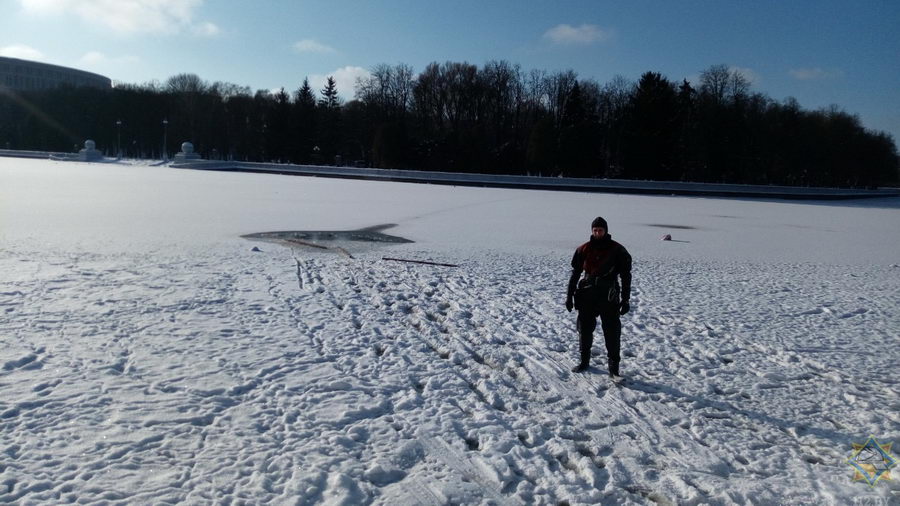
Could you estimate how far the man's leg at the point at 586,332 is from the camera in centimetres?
601

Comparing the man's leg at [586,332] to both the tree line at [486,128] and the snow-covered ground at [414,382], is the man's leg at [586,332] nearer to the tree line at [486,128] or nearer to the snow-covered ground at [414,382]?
the snow-covered ground at [414,382]

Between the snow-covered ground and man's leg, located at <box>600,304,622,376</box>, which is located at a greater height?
man's leg, located at <box>600,304,622,376</box>

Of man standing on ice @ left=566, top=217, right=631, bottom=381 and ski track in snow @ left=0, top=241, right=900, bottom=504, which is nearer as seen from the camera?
ski track in snow @ left=0, top=241, right=900, bottom=504

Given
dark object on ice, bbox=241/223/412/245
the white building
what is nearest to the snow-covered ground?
dark object on ice, bbox=241/223/412/245

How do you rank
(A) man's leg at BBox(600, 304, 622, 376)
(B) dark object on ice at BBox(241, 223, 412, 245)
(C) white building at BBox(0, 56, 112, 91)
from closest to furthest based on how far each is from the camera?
(A) man's leg at BBox(600, 304, 622, 376), (B) dark object on ice at BBox(241, 223, 412, 245), (C) white building at BBox(0, 56, 112, 91)

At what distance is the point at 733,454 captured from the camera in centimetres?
451

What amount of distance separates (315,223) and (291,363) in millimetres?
12289

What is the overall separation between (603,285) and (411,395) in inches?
79.3

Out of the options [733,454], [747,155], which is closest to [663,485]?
[733,454]

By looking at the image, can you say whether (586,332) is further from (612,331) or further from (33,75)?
(33,75)

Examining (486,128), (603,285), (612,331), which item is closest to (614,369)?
(612,331)

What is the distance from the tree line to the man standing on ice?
5344 cm

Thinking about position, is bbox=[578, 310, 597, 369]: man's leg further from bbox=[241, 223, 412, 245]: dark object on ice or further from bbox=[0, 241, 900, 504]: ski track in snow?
bbox=[241, 223, 412, 245]: dark object on ice

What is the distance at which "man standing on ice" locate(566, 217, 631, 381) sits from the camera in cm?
573
